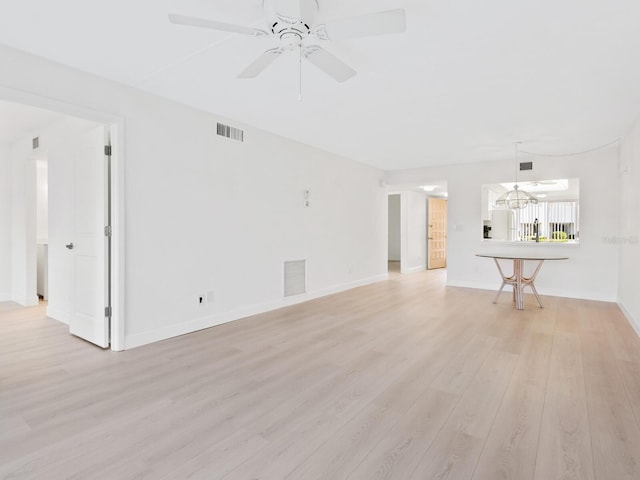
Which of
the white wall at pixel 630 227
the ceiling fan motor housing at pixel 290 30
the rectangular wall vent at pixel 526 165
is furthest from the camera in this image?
the rectangular wall vent at pixel 526 165

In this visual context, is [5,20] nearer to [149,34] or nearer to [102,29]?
[102,29]

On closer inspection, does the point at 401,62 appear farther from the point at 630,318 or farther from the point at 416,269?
the point at 416,269

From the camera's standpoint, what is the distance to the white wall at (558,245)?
229 inches

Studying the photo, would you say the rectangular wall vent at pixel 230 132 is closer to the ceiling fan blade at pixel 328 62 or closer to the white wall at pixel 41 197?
the ceiling fan blade at pixel 328 62

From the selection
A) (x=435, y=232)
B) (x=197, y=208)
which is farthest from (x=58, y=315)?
(x=435, y=232)

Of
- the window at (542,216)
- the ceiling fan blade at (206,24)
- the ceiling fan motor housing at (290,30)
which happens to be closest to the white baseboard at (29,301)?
the ceiling fan blade at (206,24)

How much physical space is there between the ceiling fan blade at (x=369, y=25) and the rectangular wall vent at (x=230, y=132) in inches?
98.6

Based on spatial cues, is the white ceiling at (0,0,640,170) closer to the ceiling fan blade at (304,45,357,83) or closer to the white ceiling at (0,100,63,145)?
the ceiling fan blade at (304,45,357,83)

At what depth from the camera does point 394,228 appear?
39.9ft

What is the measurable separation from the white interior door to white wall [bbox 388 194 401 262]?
32.1 ft

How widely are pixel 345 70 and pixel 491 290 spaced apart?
5744 mm

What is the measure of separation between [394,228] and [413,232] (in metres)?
2.84

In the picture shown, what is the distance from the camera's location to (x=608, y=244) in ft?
19.1

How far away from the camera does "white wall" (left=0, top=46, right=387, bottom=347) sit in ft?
11.0
